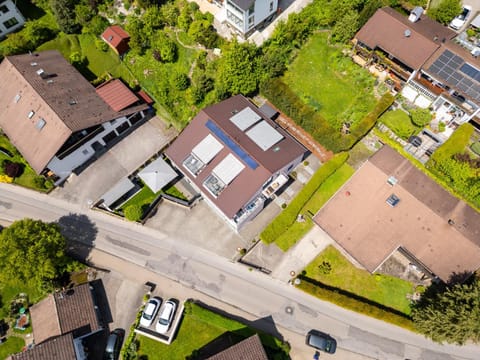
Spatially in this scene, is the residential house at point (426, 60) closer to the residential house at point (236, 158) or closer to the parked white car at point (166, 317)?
the residential house at point (236, 158)

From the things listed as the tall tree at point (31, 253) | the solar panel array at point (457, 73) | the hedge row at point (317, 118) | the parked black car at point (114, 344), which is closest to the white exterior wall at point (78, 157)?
the tall tree at point (31, 253)

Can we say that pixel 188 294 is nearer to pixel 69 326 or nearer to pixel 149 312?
pixel 149 312

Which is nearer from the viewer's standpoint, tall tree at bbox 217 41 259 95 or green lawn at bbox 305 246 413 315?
green lawn at bbox 305 246 413 315

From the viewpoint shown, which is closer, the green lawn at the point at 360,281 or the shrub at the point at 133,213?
the green lawn at the point at 360,281

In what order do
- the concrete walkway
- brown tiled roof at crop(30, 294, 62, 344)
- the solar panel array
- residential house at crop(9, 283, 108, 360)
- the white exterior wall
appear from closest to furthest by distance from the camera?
residential house at crop(9, 283, 108, 360), brown tiled roof at crop(30, 294, 62, 344), the solar panel array, the concrete walkway, the white exterior wall

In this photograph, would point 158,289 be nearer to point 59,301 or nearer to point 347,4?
point 59,301

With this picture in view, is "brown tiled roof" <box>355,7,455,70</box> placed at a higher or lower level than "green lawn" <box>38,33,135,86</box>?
higher

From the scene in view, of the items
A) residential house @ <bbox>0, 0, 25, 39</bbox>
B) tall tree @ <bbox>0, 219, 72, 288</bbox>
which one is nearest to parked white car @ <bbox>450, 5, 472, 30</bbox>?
tall tree @ <bbox>0, 219, 72, 288</bbox>

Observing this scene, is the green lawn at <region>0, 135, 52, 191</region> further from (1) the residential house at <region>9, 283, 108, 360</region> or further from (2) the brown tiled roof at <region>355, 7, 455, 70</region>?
(2) the brown tiled roof at <region>355, 7, 455, 70</region>
